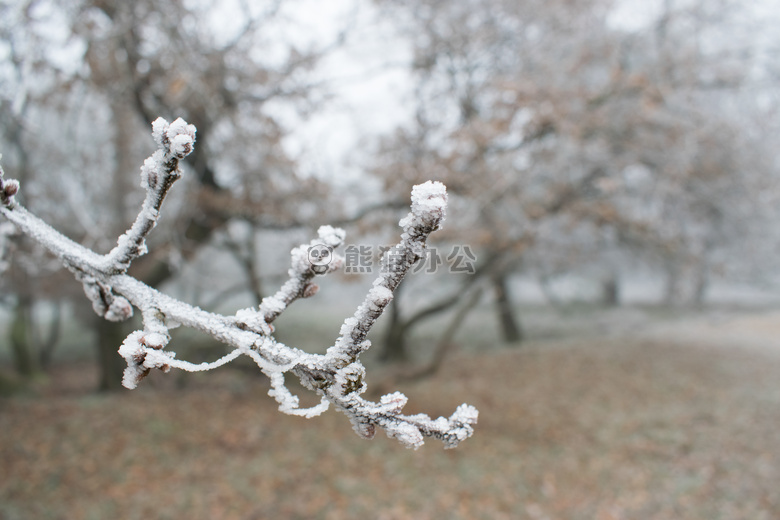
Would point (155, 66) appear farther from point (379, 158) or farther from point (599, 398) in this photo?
point (599, 398)

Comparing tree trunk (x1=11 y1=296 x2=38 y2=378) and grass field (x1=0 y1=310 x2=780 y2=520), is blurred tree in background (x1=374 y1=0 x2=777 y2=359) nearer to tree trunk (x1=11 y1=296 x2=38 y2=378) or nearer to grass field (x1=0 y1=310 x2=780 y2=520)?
grass field (x1=0 y1=310 x2=780 y2=520)

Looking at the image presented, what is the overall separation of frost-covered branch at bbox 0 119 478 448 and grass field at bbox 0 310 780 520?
14.8ft

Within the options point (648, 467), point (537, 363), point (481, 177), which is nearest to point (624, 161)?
point (481, 177)

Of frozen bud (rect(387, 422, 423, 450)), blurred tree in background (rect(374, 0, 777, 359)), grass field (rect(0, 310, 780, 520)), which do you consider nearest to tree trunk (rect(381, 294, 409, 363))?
grass field (rect(0, 310, 780, 520))

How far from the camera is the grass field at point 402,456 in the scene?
4922 mm

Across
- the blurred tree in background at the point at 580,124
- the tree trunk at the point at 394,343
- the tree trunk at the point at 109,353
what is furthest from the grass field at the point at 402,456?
the blurred tree in background at the point at 580,124

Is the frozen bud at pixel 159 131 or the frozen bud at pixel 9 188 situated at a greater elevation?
the frozen bud at pixel 9 188

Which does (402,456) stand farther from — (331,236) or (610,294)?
(610,294)

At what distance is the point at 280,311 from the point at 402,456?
226 inches

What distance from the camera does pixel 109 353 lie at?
8.05 meters

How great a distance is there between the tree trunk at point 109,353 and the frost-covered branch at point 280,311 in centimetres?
786

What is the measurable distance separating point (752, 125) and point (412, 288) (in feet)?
16.6

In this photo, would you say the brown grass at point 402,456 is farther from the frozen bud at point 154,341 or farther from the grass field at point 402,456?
the frozen bud at point 154,341

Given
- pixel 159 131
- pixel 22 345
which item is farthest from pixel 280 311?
pixel 22 345
